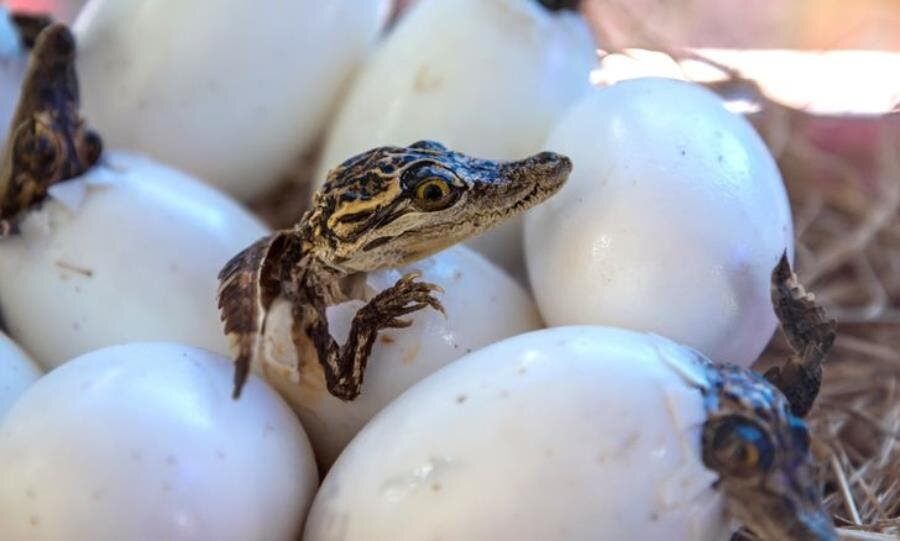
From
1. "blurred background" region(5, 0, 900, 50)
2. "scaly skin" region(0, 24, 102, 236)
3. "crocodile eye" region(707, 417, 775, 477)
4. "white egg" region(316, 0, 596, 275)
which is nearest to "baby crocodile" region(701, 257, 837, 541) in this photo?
"crocodile eye" region(707, 417, 775, 477)

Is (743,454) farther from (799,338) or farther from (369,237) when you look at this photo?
(369,237)

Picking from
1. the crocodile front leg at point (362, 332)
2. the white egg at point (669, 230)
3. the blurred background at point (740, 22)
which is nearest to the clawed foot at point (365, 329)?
the crocodile front leg at point (362, 332)

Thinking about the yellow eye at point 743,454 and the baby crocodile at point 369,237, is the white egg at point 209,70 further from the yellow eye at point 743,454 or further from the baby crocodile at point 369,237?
the yellow eye at point 743,454

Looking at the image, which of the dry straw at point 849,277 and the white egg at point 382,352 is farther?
the dry straw at point 849,277

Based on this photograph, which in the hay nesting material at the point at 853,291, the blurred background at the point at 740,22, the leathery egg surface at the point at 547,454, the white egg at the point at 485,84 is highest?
the white egg at the point at 485,84

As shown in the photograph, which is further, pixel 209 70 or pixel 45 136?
pixel 209 70

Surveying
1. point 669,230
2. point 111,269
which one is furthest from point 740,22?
point 111,269

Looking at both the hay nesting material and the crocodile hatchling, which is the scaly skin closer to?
the crocodile hatchling
